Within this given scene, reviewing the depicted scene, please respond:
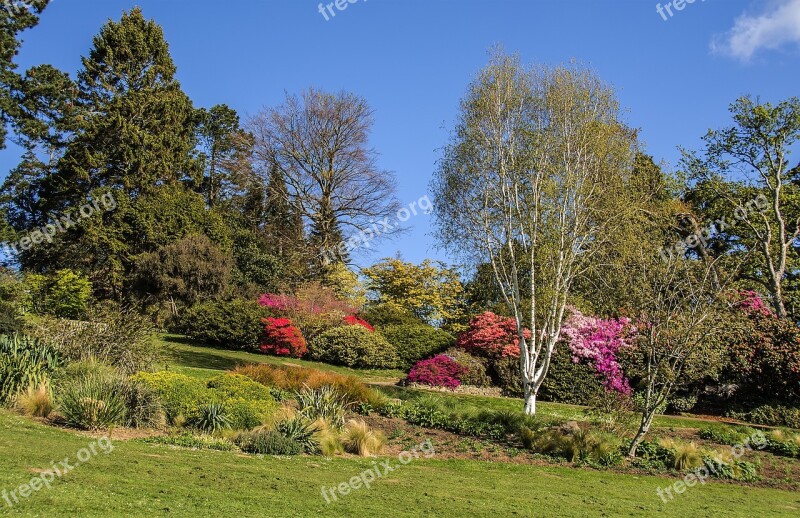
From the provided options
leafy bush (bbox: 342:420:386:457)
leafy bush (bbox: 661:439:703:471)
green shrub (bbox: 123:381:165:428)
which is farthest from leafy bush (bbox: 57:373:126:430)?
leafy bush (bbox: 661:439:703:471)

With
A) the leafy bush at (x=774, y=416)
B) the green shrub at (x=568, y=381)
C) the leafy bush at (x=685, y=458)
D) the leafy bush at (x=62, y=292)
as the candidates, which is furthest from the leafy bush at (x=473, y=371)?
the leafy bush at (x=62, y=292)

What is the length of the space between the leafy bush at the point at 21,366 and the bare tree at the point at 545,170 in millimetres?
11311

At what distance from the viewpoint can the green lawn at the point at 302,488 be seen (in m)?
6.52

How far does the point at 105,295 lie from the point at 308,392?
25361mm

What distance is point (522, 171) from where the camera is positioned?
63.3 ft

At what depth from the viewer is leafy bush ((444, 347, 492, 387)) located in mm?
24000

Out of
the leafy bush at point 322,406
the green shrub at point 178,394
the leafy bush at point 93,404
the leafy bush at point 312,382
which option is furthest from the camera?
the leafy bush at point 312,382

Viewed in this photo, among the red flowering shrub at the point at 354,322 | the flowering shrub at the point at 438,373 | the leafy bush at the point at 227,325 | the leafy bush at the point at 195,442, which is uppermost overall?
the red flowering shrub at the point at 354,322

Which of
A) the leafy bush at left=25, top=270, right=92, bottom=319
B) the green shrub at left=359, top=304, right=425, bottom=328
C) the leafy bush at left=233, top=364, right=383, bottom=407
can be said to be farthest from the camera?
the green shrub at left=359, top=304, right=425, bottom=328

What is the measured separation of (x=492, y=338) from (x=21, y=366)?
1646 centimetres

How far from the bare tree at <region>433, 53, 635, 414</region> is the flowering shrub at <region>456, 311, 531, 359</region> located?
513cm

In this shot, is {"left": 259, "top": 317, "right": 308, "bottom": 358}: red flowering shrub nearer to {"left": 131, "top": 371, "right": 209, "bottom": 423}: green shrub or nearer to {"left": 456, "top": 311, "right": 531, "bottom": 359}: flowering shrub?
{"left": 456, "top": 311, "right": 531, "bottom": 359}: flowering shrub

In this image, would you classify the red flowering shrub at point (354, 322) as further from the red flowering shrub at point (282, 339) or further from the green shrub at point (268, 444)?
the green shrub at point (268, 444)

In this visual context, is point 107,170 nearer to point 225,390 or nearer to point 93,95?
point 93,95
